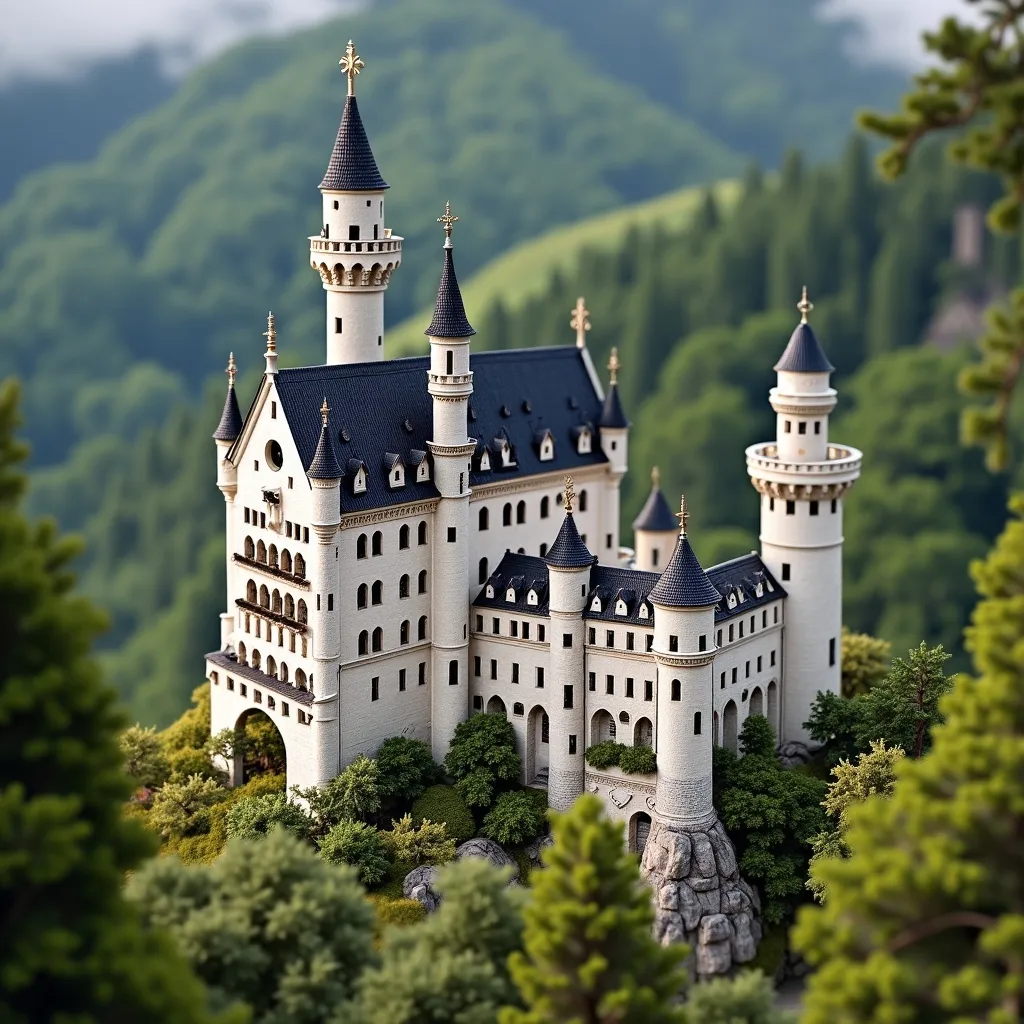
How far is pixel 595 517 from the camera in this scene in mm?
98375

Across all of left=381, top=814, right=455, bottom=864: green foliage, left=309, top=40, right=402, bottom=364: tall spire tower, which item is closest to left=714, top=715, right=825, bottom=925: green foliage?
left=381, top=814, right=455, bottom=864: green foliage

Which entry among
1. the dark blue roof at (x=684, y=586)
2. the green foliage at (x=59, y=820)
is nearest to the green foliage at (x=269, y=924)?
the green foliage at (x=59, y=820)

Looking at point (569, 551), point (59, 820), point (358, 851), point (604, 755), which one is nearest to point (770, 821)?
point (604, 755)

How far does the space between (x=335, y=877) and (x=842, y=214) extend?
137 m

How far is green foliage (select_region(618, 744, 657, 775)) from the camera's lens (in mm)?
82000

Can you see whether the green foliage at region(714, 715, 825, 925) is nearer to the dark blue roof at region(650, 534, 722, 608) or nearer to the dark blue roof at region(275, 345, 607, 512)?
the dark blue roof at region(650, 534, 722, 608)

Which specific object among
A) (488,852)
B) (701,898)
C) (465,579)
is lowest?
(701,898)

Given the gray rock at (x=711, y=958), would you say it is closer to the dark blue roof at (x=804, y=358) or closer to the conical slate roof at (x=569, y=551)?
the conical slate roof at (x=569, y=551)

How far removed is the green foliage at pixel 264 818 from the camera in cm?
8131

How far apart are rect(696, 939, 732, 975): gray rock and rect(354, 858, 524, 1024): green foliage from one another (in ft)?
63.5

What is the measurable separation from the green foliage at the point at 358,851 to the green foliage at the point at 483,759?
5.55 m

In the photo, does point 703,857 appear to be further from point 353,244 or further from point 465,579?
point 353,244

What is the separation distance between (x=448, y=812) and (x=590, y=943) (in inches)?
1188

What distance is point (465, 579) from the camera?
8675 centimetres
